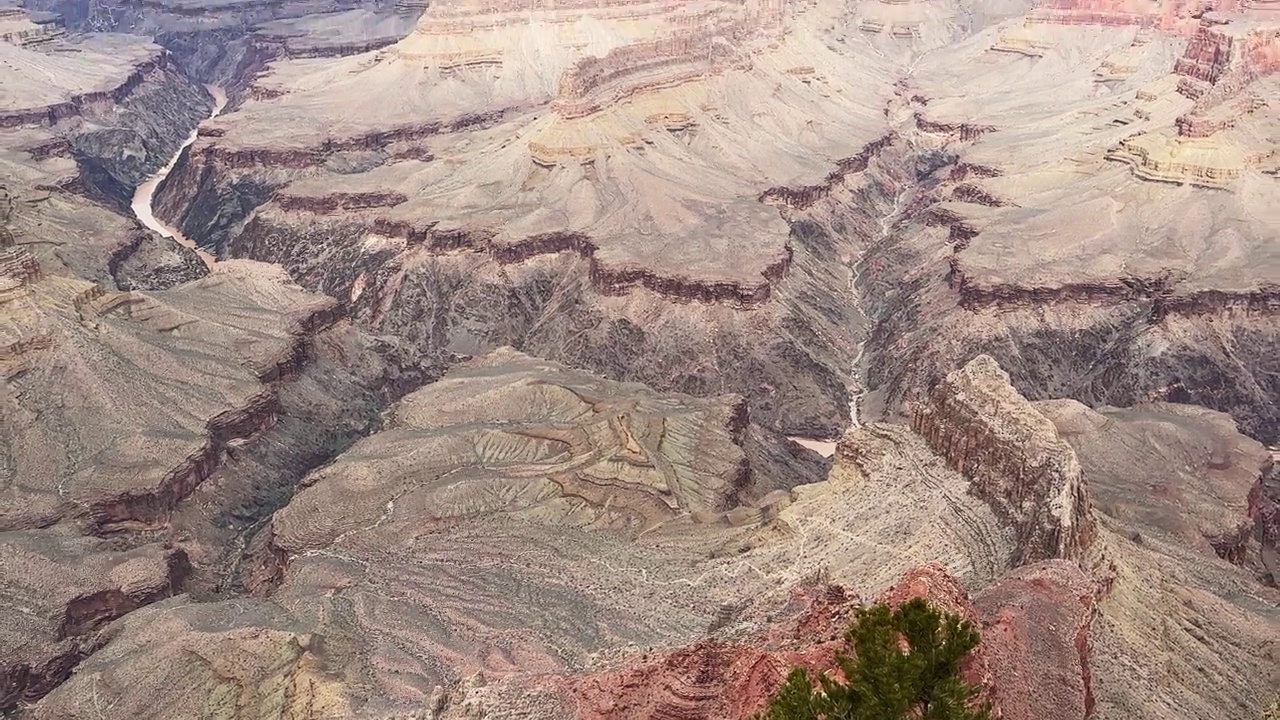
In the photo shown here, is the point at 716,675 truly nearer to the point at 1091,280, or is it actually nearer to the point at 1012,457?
the point at 1012,457

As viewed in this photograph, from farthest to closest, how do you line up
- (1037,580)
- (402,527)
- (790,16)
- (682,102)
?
(790,16) < (682,102) < (402,527) < (1037,580)

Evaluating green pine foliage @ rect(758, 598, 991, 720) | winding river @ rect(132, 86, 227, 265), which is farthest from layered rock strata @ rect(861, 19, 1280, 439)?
winding river @ rect(132, 86, 227, 265)

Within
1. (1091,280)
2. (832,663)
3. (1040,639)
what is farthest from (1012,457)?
(1091,280)

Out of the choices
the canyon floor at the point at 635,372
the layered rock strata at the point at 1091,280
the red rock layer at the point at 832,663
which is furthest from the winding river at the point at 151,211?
the red rock layer at the point at 832,663

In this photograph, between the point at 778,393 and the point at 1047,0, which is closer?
the point at 778,393

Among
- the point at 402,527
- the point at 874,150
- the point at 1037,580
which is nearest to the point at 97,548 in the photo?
the point at 402,527

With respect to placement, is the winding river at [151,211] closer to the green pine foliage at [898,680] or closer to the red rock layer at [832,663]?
the red rock layer at [832,663]

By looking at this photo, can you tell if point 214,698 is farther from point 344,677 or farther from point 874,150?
point 874,150
